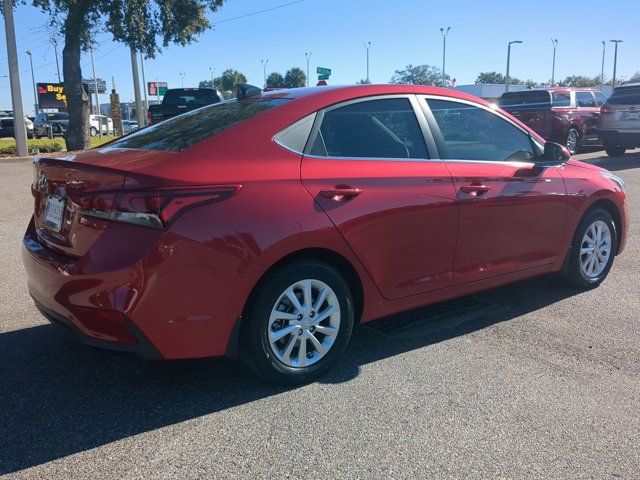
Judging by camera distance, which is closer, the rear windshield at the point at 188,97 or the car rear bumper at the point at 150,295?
the car rear bumper at the point at 150,295

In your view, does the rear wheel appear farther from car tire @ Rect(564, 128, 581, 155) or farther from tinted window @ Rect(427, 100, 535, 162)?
tinted window @ Rect(427, 100, 535, 162)

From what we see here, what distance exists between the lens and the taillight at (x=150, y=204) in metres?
2.96

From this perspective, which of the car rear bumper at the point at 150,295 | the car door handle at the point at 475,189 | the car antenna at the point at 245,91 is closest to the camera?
the car rear bumper at the point at 150,295

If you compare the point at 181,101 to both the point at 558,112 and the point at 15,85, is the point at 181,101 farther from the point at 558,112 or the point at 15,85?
the point at 558,112

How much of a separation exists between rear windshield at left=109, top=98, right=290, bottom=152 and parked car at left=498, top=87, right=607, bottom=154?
46.0ft

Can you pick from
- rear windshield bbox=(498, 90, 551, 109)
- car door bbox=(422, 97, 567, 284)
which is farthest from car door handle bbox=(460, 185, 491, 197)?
rear windshield bbox=(498, 90, 551, 109)

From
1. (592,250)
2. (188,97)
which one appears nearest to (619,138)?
(188,97)

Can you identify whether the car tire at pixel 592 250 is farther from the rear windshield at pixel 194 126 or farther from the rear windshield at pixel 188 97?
the rear windshield at pixel 188 97

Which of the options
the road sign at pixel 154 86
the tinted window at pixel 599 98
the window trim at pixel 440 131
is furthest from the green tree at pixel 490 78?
the window trim at pixel 440 131

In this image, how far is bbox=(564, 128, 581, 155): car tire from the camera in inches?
673

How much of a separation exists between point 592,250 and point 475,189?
176 centimetres

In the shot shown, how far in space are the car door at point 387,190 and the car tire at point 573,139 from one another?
571 inches

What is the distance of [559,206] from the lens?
4.82 meters

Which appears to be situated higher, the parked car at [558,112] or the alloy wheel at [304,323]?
the parked car at [558,112]
